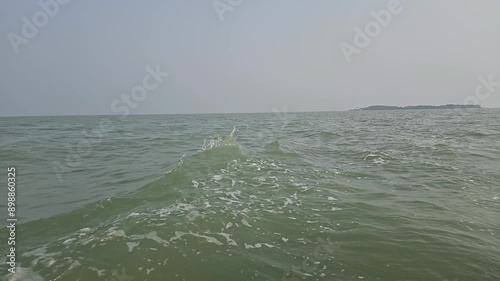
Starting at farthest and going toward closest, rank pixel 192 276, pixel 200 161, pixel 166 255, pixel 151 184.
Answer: pixel 200 161, pixel 151 184, pixel 166 255, pixel 192 276

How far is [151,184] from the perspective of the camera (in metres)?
8.62

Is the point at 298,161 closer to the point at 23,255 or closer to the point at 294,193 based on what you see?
the point at 294,193

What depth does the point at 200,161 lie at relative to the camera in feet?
39.2

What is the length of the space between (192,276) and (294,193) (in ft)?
13.8

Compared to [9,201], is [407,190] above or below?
above

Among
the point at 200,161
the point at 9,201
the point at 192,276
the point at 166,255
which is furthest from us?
the point at 200,161

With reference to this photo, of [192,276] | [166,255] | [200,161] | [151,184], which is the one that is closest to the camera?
[192,276]

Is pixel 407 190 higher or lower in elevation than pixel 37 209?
higher

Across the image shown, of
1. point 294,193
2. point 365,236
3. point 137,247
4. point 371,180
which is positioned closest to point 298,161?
point 371,180

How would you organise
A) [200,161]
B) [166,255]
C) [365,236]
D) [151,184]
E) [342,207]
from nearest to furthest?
1. [166,255]
2. [365,236]
3. [342,207]
4. [151,184]
5. [200,161]

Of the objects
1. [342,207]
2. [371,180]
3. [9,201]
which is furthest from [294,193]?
[9,201]

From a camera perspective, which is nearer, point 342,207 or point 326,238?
point 326,238

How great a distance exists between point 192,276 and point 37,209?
492cm

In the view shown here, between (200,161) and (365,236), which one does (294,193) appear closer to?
(365,236)
